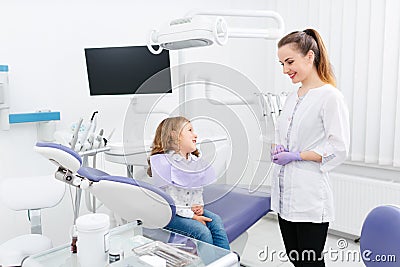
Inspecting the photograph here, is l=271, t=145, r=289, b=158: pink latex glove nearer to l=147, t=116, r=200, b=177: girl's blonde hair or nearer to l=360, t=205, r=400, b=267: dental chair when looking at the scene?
l=147, t=116, r=200, b=177: girl's blonde hair

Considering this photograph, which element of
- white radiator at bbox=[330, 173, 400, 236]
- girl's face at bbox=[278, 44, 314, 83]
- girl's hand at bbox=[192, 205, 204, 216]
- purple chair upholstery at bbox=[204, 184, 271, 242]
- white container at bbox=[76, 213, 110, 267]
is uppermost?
girl's face at bbox=[278, 44, 314, 83]

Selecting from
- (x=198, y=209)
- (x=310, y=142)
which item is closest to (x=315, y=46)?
(x=310, y=142)

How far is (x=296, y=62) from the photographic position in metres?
1.40

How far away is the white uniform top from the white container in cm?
71

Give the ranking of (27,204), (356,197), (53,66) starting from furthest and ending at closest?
(356,197), (53,66), (27,204)

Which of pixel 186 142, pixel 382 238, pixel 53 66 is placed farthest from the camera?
pixel 53 66

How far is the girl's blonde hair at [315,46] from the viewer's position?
4.58 feet

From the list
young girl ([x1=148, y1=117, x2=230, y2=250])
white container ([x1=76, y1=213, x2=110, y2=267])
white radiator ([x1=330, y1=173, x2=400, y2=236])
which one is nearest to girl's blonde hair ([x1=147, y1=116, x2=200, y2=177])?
young girl ([x1=148, y1=117, x2=230, y2=250])

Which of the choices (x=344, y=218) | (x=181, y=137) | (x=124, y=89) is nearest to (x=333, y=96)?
(x=181, y=137)

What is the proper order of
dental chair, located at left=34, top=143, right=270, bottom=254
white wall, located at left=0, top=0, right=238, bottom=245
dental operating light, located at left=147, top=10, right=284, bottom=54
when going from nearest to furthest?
dental chair, located at left=34, top=143, right=270, bottom=254, dental operating light, located at left=147, top=10, right=284, bottom=54, white wall, located at left=0, top=0, right=238, bottom=245

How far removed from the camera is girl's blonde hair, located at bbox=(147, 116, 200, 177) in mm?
1406

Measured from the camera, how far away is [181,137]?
1384 mm

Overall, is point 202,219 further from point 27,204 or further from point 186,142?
point 27,204

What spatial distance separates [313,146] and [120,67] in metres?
1.31
